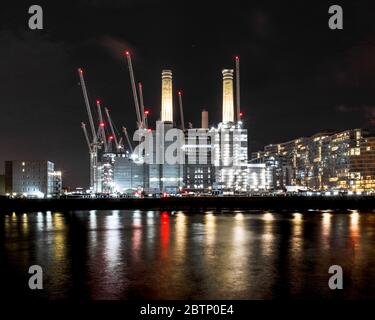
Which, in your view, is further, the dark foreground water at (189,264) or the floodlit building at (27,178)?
the floodlit building at (27,178)

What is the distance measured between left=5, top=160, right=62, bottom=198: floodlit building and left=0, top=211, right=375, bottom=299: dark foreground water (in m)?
135

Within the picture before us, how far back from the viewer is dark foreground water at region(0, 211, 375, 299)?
53.1ft

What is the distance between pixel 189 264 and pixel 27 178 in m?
155

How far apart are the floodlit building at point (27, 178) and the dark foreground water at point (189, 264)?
135416 mm

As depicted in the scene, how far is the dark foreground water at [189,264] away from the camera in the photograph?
53.1ft

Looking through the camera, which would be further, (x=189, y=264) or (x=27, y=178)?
(x=27, y=178)

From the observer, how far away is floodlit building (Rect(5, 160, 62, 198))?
163000mm

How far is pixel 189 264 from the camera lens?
2164 cm

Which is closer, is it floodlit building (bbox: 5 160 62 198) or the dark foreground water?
the dark foreground water

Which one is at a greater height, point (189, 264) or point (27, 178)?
point (27, 178)

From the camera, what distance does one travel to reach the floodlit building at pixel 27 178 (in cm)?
16300

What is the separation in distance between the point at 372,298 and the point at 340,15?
16.2 metres
